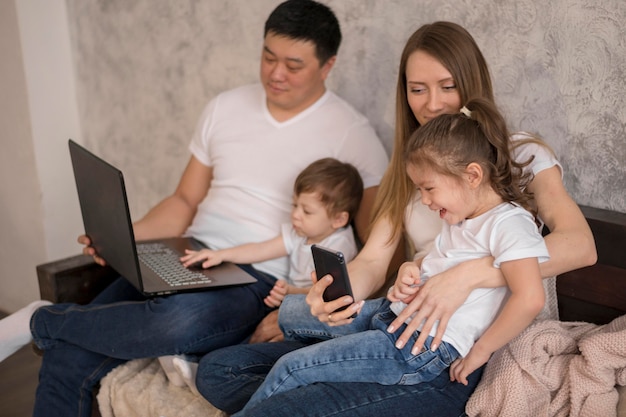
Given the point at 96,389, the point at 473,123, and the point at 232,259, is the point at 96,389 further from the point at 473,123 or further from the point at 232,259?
the point at 473,123

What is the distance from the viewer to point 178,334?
1.93 m

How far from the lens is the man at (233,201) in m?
1.97

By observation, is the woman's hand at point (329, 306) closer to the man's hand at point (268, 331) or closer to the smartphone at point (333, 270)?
the smartphone at point (333, 270)

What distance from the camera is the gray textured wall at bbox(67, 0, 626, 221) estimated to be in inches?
72.5

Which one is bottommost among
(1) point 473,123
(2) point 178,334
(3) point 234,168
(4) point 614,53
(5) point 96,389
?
(5) point 96,389

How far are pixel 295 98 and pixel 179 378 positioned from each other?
865mm

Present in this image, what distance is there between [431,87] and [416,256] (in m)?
0.41

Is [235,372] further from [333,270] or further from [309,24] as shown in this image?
[309,24]

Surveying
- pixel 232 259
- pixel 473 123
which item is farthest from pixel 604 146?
pixel 232 259

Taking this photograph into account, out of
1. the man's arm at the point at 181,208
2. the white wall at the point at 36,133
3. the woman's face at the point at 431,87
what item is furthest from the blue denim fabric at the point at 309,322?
the white wall at the point at 36,133

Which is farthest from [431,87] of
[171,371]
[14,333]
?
[14,333]

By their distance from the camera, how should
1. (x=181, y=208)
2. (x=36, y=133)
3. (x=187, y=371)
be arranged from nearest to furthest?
(x=187, y=371)
(x=181, y=208)
(x=36, y=133)

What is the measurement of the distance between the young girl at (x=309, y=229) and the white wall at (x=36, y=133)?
145cm

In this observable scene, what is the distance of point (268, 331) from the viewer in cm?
201
